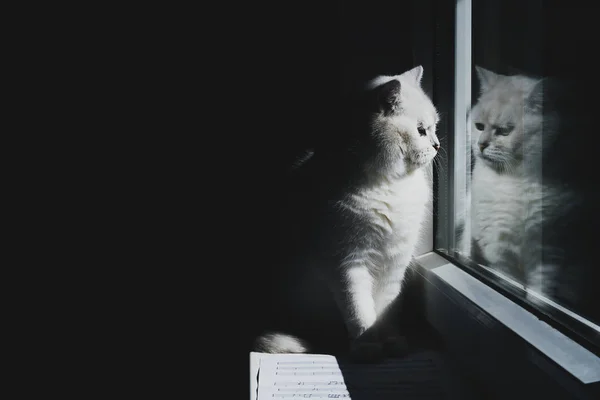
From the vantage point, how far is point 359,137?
92cm

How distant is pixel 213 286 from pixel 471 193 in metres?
0.68

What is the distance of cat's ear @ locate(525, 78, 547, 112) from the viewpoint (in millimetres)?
694

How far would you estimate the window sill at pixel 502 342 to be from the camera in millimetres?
523

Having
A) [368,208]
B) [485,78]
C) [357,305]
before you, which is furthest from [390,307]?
[485,78]

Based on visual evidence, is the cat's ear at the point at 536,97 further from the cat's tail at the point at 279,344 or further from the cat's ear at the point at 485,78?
the cat's tail at the point at 279,344

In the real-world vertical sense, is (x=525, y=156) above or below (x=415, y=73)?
below

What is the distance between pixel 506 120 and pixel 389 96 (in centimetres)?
21

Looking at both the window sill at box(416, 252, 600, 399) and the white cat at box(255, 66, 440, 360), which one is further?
the white cat at box(255, 66, 440, 360)

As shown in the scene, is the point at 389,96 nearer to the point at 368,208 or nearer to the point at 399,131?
the point at 399,131

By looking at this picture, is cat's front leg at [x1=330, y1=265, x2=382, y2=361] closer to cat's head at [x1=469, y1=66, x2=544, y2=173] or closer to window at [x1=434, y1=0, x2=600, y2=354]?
window at [x1=434, y1=0, x2=600, y2=354]

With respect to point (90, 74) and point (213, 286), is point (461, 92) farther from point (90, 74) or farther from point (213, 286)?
point (90, 74)

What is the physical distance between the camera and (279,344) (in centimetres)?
95

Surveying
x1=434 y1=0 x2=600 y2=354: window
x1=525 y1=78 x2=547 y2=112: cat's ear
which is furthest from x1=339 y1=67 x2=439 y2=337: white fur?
x1=525 y1=78 x2=547 y2=112: cat's ear

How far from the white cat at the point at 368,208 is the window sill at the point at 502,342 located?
0.33 ft
